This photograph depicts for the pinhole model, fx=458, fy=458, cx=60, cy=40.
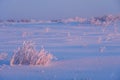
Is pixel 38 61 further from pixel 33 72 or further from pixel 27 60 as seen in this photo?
pixel 33 72

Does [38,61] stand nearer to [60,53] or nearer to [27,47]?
[27,47]

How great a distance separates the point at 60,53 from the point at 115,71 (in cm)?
349

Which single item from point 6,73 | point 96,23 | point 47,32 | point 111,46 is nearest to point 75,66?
point 6,73

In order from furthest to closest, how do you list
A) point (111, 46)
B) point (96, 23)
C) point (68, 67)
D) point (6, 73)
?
point (96, 23)
point (111, 46)
point (68, 67)
point (6, 73)

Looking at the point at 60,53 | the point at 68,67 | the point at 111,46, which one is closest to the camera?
the point at 68,67

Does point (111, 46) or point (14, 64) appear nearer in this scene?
point (14, 64)

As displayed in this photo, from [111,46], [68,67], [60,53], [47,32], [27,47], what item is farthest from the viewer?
[47,32]

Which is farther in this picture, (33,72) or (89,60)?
(89,60)

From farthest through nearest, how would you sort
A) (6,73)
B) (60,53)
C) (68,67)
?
(60,53)
(68,67)
(6,73)

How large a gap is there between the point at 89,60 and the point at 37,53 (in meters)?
1.35

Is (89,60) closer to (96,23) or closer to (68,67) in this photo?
(68,67)

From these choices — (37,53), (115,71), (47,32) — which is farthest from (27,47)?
(47,32)

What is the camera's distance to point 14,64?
11.0m

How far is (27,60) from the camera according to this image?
11.0 metres
